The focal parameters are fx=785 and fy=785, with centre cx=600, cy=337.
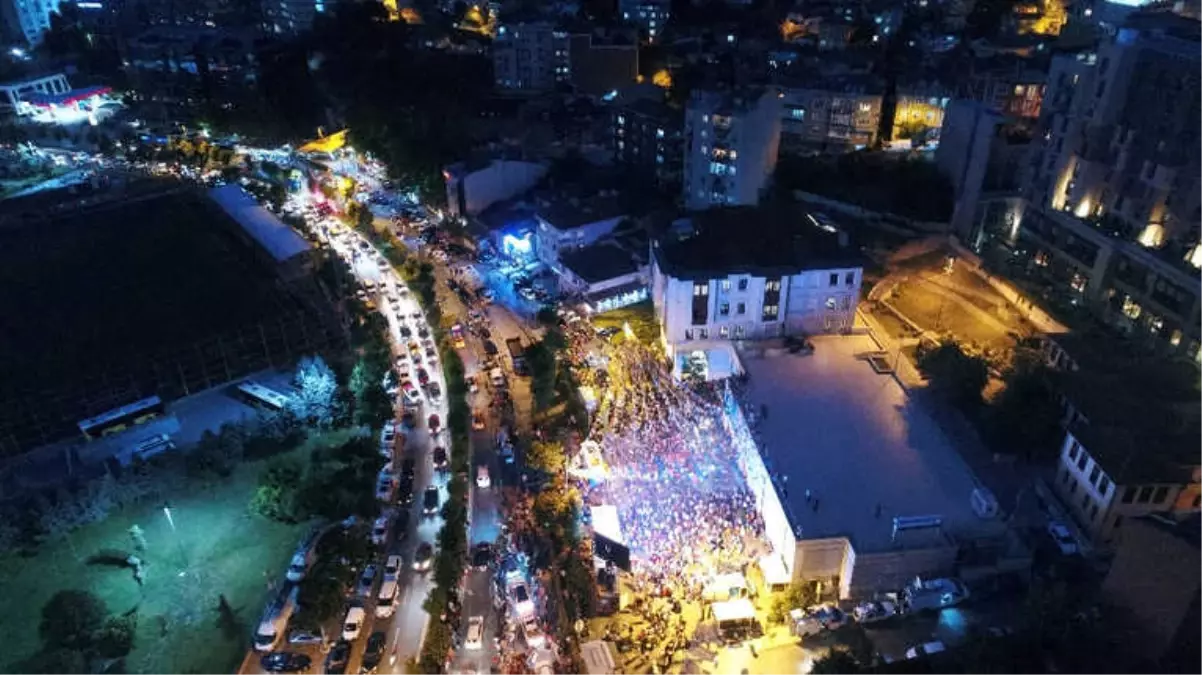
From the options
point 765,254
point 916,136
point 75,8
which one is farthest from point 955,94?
point 75,8

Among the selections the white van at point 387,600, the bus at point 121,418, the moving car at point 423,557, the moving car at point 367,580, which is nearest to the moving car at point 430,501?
the moving car at point 423,557

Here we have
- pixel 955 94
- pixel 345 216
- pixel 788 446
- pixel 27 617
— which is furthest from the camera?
pixel 345 216

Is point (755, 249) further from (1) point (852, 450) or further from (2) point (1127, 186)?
(2) point (1127, 186)

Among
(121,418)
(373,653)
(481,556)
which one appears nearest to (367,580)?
(373,653)

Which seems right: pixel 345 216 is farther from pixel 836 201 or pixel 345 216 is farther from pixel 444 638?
pixel 444 638

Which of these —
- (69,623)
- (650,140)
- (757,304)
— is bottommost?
(69,623)

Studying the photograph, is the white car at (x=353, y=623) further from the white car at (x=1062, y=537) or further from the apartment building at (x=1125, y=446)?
the apartment building at (x=1125, y=446)

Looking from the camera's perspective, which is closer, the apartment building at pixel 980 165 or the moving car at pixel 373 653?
the moving car at pixel 373 653
